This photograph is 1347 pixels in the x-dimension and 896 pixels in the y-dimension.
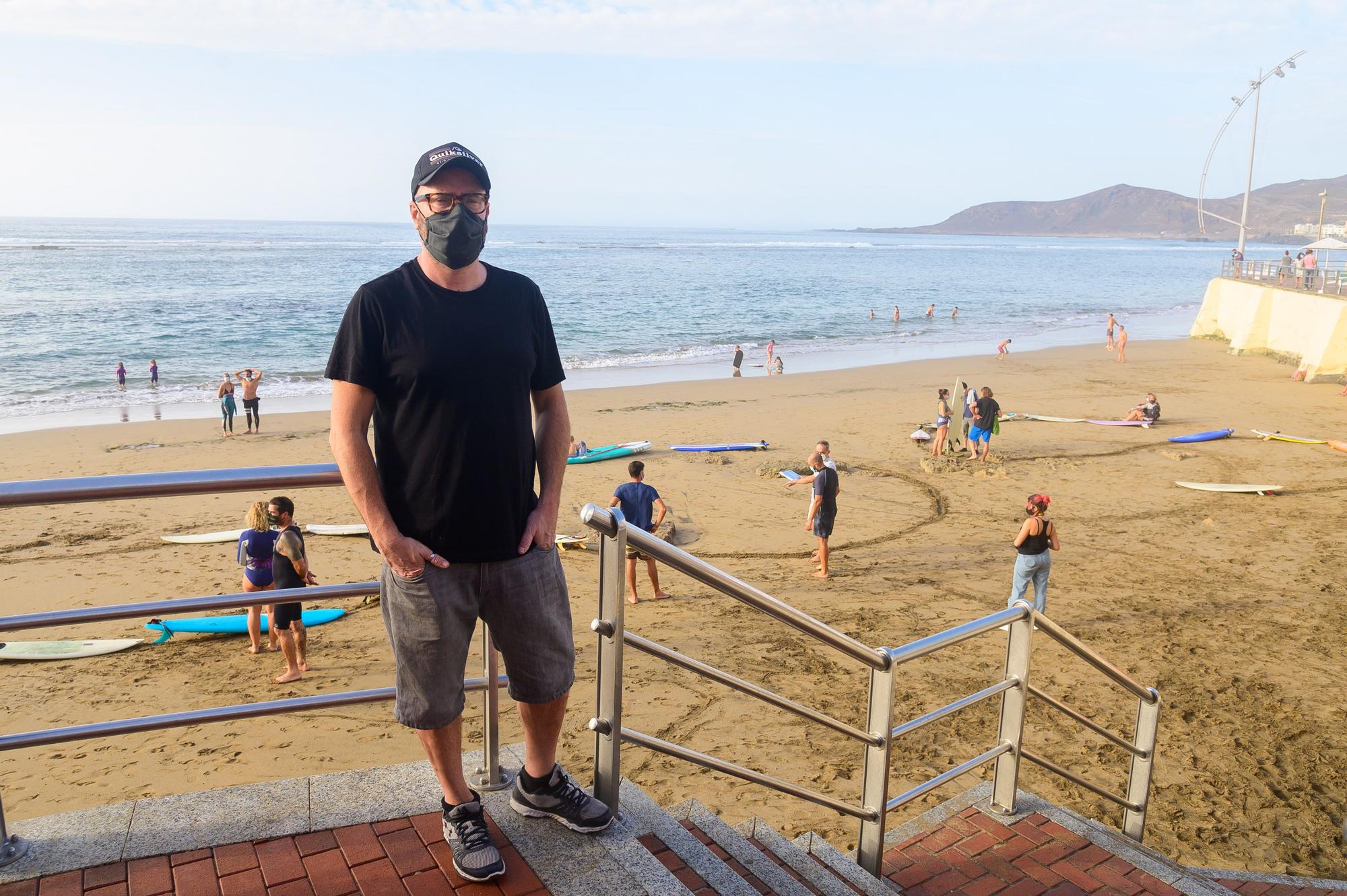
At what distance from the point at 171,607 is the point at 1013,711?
3.31 m

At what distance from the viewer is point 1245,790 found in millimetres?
5895

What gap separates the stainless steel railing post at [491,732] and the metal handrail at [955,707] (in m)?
1.40

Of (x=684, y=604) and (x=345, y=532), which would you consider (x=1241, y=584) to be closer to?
(x=684, y=604)

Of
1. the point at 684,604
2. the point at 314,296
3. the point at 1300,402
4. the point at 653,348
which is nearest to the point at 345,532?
the point at 684,604

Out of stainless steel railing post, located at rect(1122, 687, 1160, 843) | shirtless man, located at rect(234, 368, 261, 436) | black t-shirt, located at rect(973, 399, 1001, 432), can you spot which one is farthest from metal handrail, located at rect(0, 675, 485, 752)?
shirtless man, located at rect(234, 368, 261, 436)

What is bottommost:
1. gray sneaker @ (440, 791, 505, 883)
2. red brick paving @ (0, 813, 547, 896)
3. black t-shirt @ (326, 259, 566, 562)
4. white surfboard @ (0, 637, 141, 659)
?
white surfboard @ (0, 637, 141, 659)

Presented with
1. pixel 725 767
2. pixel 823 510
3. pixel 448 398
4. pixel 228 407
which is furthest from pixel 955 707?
pixel 228 407

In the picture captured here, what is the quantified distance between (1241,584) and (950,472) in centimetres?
527

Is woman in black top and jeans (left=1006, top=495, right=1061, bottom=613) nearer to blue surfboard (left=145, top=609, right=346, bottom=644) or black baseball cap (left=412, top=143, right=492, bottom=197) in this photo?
blue surfboard (left=145, top=609, right=346, bottom=644)

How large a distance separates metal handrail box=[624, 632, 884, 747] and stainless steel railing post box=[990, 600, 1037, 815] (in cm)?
94

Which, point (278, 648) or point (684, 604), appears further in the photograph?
point (684, 604)

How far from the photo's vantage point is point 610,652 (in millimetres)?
2574

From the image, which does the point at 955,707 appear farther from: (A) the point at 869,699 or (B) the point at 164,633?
(B) the point at 164,633

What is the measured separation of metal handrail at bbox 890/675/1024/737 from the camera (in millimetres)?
3420
